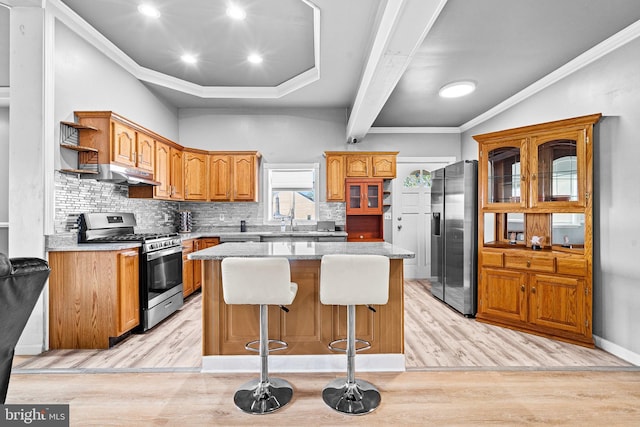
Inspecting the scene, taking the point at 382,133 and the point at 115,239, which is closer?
the point at 115,239

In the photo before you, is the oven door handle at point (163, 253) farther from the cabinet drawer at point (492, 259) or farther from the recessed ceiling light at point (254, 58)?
the cabinet drawer at point (492, 259)

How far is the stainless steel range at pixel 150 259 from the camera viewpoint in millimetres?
3176

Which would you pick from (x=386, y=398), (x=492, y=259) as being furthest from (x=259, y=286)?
(x=492, y=259)

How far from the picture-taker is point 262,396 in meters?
2.03

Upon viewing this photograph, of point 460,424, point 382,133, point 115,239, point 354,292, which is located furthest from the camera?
point 382,133

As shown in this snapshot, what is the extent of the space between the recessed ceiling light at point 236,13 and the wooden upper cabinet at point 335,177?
2563 mm

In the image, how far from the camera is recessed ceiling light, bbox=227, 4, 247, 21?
2938 mm

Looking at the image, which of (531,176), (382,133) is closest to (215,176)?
(382,133)

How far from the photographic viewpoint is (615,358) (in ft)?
8.90

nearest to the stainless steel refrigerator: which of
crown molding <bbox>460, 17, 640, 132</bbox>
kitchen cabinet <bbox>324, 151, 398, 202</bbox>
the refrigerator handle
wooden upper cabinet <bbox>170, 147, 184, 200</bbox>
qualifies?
the refrigerator handle

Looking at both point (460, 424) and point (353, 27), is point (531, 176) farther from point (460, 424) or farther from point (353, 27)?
point (460, 424)

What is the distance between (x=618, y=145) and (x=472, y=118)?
2676mm

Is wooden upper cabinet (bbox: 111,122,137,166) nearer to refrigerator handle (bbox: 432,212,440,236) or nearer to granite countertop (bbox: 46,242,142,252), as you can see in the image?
granite countertop (bbox: 46,242,142,252)

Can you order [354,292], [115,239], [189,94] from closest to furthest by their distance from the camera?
[354,292], [115,239], [189,94]
